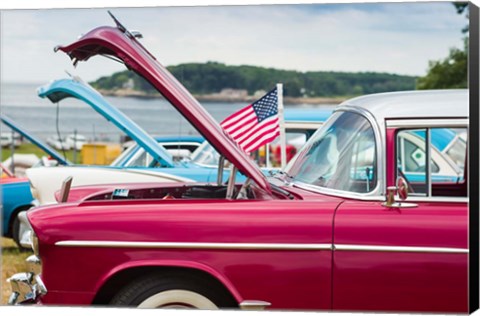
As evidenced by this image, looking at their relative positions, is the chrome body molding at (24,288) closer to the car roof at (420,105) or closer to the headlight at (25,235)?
the headlight at (25,235)

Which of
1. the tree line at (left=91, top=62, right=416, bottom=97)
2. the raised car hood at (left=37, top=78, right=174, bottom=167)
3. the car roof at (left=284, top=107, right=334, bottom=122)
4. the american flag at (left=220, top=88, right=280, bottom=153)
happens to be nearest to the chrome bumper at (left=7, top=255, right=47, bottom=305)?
the american flag at (left=220, top=88, right=280, bottom=153)

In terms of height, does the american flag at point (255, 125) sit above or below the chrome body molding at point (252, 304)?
above

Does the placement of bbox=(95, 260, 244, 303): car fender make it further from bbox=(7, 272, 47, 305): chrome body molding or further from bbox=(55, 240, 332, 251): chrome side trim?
bbox=(7, 272, 47, 305): chrome body molding

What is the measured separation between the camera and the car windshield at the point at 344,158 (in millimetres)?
3945

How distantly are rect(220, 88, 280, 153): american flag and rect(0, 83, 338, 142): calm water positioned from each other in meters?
4.63

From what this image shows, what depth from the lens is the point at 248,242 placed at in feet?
12.1

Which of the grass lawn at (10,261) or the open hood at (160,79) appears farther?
the grass lawn at (10,261)

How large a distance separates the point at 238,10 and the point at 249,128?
9.67 metres

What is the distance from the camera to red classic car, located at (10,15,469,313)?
361cm

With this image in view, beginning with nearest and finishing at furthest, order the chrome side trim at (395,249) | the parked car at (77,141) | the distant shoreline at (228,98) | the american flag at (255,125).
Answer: the chrome side trim at (395,249) < the american flag at (255,125) < the distant shoreline at (228,98) < the parked car at (77,141)

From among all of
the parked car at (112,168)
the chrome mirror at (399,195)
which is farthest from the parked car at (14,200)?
the chrome mirror at (399,195)

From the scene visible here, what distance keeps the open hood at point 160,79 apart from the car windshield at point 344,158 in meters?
0.37

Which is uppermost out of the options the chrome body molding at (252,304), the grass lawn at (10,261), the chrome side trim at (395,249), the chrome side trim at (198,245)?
the chrome side trim at (198,245)

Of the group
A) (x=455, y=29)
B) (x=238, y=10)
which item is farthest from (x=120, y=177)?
(x=238, y=10)
